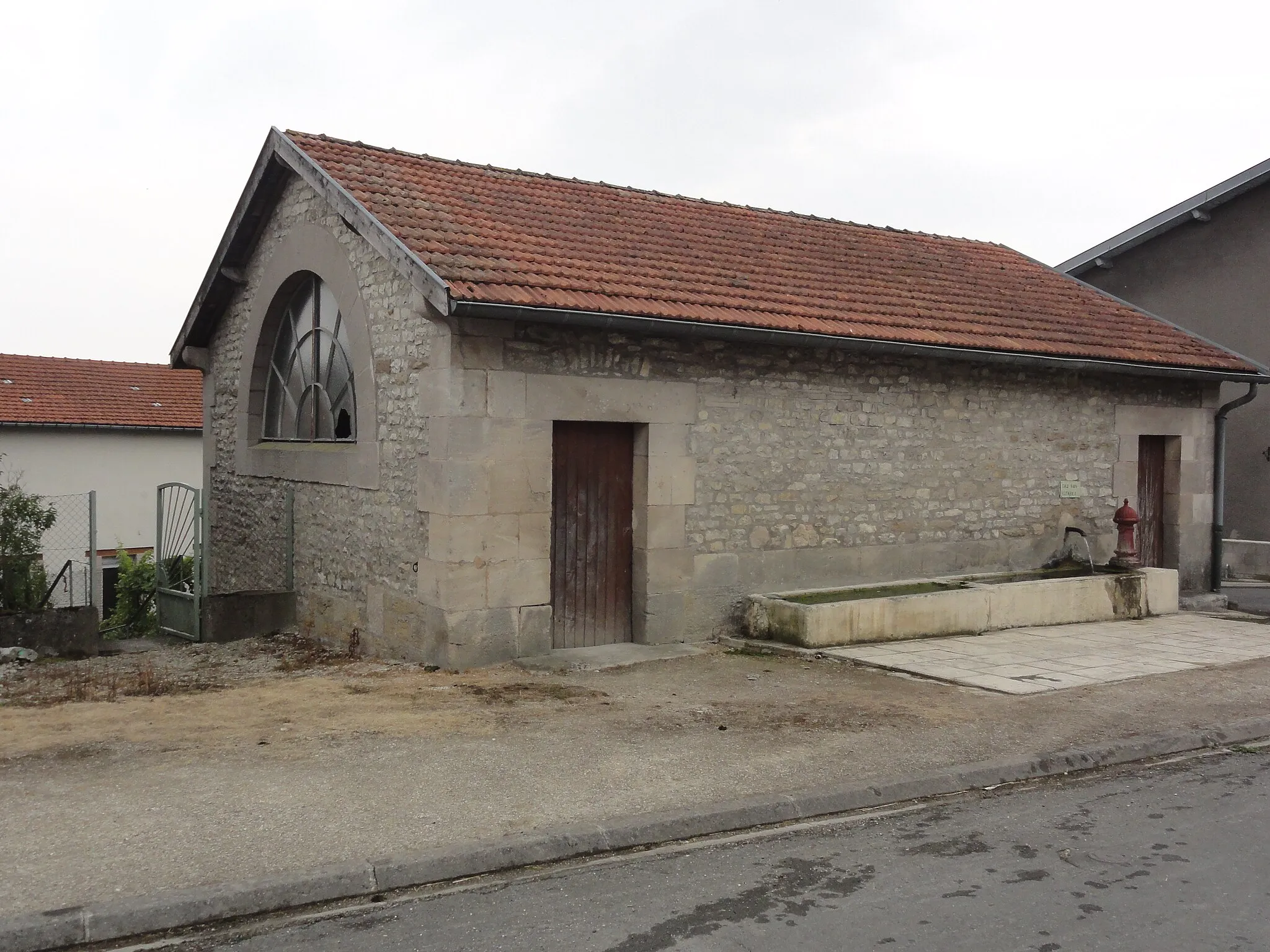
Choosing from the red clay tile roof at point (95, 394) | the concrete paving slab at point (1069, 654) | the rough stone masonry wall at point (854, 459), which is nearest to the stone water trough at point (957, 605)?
the concrete paving slab at point (1069, 654)

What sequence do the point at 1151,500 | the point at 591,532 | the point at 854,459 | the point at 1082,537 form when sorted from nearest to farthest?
1. the point at 591,532
2. the point at 854,459
3. the point at 1082,537
4. the point at 1151,500

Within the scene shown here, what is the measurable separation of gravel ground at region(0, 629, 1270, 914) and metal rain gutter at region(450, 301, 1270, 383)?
2810 mm

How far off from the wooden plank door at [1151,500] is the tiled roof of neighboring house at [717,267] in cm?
123

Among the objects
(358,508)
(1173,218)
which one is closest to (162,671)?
(358,508)

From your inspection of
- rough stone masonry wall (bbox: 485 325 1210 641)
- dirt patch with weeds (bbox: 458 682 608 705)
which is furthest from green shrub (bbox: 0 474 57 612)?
rough stone masonry wall (bbox: 485 325 1210 641)

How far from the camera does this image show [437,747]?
6449mm

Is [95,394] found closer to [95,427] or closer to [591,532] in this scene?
[95,427]

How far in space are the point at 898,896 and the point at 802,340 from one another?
6586 millimetres

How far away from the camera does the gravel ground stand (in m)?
4.80

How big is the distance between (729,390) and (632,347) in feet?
3.63

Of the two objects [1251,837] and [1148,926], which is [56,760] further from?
[1251,837]

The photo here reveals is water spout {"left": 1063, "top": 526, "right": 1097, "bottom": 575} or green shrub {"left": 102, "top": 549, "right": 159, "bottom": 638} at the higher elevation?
water spout {"left": 1063, "top": 526, "right": 1097, "bottom": 575}

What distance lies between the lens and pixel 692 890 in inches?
174

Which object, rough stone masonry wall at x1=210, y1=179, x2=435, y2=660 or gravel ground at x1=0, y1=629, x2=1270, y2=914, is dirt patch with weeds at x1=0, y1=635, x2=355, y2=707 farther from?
rough stone masonry wall at x1=210, y1=179, x2=435, y2=660
